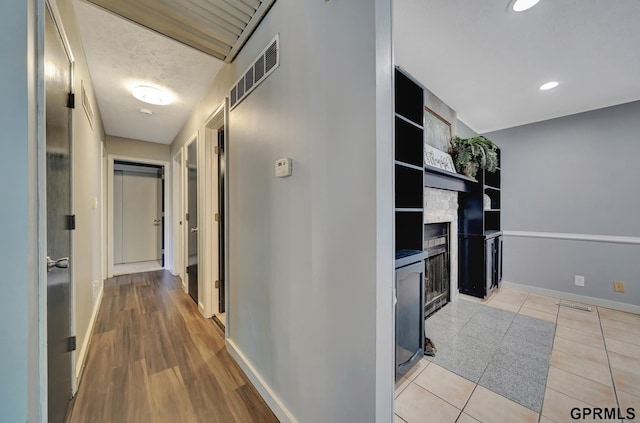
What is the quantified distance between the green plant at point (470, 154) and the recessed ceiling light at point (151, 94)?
3404mm

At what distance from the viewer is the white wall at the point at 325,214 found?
85 cm

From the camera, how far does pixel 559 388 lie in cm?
155

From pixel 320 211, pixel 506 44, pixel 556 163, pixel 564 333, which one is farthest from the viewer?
pixel 556 163

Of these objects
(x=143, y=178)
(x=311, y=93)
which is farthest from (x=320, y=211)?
(x=143, y=178)

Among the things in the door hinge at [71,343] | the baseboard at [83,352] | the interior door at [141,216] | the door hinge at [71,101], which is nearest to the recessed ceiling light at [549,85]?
the door hinge at [71,101]

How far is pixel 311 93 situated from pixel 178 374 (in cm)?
208

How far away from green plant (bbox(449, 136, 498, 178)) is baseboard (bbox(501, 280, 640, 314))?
2.01 metres

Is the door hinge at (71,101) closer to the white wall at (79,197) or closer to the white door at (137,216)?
the white wall at (79,197)

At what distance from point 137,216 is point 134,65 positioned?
13.5 ft

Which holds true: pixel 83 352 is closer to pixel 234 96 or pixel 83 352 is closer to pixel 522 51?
pixel 234 96

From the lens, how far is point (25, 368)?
2.64 ft

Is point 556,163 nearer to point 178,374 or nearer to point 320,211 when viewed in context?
point 320,211

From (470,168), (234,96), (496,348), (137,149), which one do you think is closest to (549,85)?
(470,168)

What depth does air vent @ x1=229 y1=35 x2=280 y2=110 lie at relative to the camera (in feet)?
4.42
